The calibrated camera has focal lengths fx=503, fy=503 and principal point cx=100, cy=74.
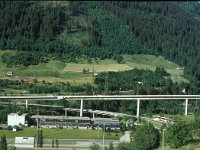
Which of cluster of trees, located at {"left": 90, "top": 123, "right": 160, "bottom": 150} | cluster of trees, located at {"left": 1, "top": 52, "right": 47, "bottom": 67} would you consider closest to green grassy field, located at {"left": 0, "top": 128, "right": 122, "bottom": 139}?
cluster of trees, located at {"left": 90, "top": 123, "right": 160, "bottom": 150}

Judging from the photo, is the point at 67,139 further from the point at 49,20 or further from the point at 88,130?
the point at 49,20

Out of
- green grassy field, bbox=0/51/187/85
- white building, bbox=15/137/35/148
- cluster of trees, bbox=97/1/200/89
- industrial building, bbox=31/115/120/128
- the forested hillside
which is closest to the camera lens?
white building, bbox=15/137/35/148

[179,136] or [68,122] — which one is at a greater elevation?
[179,136]

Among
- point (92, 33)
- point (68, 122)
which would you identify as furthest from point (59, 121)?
point (92, 33)

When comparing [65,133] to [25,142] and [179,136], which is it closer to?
[25,142]

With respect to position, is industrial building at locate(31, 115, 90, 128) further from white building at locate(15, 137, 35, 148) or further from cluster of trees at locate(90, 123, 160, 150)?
cluster of trees at locate(90, 123, 160, 150)

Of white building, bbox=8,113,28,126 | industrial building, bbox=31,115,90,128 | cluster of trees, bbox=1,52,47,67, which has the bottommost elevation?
industrial building, bbox=31,115,90,128

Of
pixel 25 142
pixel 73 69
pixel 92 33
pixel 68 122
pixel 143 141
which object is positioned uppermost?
pixel 92 33
